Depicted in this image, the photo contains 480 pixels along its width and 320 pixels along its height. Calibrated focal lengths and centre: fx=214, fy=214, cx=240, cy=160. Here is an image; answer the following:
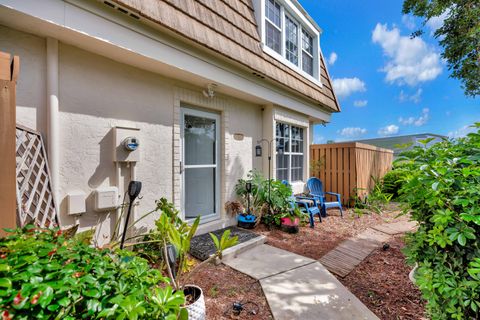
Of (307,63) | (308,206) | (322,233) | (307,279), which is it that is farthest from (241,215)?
(307,63)

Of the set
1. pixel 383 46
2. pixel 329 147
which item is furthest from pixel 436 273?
pixel 383 46

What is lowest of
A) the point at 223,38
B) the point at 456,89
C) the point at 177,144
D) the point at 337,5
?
the point at 177,144

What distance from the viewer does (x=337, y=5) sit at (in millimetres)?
9273

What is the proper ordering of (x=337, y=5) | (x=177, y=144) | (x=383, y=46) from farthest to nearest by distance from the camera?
1. (x=383, y=46)
2. (x=337, y=5)
3. (x=177, y=144)

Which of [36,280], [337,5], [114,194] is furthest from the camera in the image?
[337,5]

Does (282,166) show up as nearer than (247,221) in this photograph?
No

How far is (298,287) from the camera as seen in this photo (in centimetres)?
259

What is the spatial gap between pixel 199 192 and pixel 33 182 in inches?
100

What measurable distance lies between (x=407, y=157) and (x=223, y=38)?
10.9ft

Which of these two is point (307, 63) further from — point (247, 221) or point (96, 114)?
point (96, 114)

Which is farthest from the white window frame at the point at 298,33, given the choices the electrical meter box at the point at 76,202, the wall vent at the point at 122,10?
the electrical meter box at the point at 76,202

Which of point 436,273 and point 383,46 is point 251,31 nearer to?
point 436,273

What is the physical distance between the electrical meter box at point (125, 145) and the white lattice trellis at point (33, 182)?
A: 751 millimetres

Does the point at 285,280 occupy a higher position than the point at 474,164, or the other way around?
the point at 474,164
